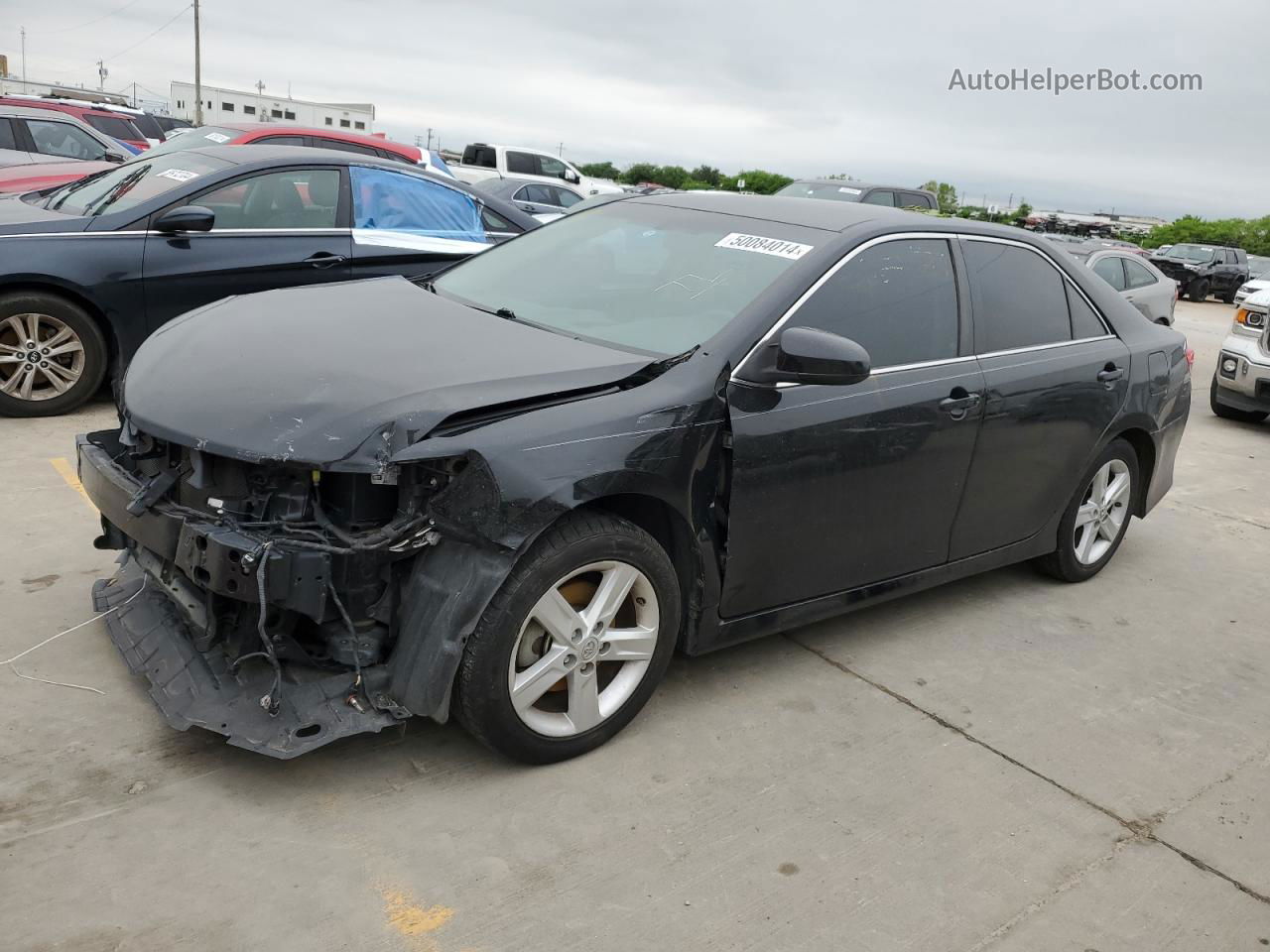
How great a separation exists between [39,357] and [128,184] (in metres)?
1.33

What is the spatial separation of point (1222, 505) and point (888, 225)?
4306 millimetres

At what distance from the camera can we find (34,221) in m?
6.29

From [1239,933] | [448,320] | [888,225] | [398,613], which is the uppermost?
[888,225]

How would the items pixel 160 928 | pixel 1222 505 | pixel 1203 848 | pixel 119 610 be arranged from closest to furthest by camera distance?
pixel 160 928 < pixel 1203 848 < pixel 119 610 < pixel 1222 505

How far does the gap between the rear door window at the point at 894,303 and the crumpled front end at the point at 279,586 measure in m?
1.54

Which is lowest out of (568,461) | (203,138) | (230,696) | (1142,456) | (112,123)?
(230,696)

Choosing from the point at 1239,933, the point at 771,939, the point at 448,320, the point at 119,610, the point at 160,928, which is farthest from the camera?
→ the point at 448,320

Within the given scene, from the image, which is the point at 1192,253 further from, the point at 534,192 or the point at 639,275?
the point at 639,275

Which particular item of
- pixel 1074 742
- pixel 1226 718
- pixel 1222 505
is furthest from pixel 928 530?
pixel 1222 505

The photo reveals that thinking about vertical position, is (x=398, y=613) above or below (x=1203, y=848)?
above

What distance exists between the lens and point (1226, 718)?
13.6 ft

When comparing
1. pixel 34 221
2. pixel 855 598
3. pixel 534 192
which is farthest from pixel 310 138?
pixel 855 598

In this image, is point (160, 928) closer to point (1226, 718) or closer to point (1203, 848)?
point (1203, 848)

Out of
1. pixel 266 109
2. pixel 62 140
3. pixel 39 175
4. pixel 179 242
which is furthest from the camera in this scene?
pixel 266 109
